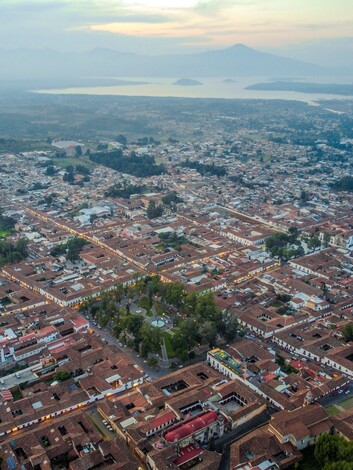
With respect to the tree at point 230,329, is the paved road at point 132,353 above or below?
below

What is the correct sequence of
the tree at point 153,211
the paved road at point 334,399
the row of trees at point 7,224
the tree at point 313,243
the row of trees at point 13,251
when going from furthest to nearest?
the tree at point 153,211
the row of trees at point 7,224
the tree at point 313,243
the row of trees at point 13,251
the paved road at point 334,399

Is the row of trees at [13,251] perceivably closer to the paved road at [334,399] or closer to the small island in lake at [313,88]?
the paved road at [334,399]

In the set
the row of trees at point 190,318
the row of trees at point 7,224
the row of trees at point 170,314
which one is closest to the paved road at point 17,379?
the row of trees at point 170,314

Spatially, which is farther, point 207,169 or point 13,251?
point 207,169

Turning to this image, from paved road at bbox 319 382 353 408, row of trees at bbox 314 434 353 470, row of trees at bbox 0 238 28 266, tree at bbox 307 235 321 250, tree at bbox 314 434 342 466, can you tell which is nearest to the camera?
row of trees at bbox 314 434 353 470

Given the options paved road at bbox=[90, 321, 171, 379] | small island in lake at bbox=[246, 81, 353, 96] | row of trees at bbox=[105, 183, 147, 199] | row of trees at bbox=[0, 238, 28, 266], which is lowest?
paved road at bbox=[90, 321, 171, 379]

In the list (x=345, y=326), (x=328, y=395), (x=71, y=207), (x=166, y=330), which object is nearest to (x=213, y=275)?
(x=166, y=330)

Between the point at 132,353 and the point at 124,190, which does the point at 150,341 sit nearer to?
the point at 132,353

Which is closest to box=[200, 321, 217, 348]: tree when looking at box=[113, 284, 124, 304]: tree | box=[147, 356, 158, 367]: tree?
box=[147, 356, 158, 367]: tree

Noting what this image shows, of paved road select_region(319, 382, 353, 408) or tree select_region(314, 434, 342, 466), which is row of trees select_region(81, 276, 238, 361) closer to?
paved road select_region(319, 382, 353, 408)

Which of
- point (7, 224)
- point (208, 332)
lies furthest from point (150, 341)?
point (7, 224)

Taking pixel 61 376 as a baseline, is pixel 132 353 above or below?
below

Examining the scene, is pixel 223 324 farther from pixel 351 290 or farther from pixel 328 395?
pixel 351 290
